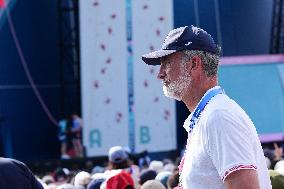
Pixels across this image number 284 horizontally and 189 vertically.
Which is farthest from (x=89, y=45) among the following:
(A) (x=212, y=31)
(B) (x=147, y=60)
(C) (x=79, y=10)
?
(B) (x=147, y=60)

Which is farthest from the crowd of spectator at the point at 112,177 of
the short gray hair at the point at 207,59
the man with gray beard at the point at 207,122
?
the short gray hair at the point at 207,59

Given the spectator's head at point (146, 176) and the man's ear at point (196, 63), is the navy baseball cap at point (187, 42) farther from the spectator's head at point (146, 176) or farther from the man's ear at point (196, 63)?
the spectator's head at point (146, 176)

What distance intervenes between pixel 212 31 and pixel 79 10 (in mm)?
3342

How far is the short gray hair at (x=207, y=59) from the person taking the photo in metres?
1.97

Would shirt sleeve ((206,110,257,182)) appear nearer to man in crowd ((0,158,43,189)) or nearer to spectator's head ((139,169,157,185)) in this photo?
man in crowd ((0,158,43,189))

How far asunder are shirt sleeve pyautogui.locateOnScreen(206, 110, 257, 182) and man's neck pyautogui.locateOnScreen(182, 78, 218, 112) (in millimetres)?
166

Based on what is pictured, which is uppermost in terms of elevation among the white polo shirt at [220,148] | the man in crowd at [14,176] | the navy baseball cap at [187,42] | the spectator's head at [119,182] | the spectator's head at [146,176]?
the navy baseball cap at [187,42]

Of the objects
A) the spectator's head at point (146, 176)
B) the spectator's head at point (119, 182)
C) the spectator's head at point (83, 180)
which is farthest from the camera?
the spectator's head at point (146, 176)

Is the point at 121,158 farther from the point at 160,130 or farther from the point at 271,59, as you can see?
the point at 271,59

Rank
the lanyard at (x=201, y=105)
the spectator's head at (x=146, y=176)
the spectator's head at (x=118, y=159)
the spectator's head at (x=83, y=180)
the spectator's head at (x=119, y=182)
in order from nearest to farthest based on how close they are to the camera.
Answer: the lanyard at (x=201, y=105) → the spectator's head at (x=119, y=182) → the spectator's head at (x=83, y=180) → the spectator's head at (x=146, y=176) → the spectator's head at (x=118, y=159)

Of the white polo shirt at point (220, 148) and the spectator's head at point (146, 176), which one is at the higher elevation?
the white polo shirt at point (220, 148)

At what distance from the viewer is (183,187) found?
1959 millimetres

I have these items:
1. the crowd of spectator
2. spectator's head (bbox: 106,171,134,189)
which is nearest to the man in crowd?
the crowd of spectator

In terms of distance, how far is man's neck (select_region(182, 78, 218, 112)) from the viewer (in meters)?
1.99
